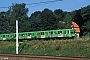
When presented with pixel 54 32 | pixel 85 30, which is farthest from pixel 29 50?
pixel 85 30

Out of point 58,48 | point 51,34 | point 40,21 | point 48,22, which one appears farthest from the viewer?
point 40,21

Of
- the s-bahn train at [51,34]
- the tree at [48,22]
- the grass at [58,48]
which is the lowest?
the grass at [58,48]

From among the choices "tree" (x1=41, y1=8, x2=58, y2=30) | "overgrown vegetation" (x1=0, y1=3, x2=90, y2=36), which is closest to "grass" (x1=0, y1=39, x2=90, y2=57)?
A: "overgrown vegetation" (x1=0, y1=3, x2=90, y2=36)

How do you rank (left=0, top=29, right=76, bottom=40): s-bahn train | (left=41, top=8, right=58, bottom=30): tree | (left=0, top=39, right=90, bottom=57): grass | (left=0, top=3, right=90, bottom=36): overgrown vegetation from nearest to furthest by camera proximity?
(left=0, top=39, right=90, bottom=57): grass < (left=0, top=29, right=76, bottom=40): s-bahn train < (left=0, top=3, right=90, bottom=36): overgrown vegetation < (left=41, top=8, right=58, bottom=30): tree

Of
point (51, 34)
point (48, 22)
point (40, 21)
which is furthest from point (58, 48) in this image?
point (40, 21)

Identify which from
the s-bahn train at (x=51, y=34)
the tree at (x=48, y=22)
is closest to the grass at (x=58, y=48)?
the s-bahn train at (x=51, y=34)

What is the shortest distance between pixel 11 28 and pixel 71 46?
57.0 m

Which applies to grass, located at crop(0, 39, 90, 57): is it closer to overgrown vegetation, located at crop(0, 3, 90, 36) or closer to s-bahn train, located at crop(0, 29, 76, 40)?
s-bahn train, located at crop(0, 29, 76, 40)

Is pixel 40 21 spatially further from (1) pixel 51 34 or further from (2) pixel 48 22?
(1) pixel 51 34

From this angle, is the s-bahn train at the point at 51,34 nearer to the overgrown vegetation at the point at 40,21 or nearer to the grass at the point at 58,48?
the grass at the point at 58,48

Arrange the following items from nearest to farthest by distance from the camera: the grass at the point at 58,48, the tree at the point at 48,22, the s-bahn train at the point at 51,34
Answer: the grass at the point at 58,48 → the s-bahn train at the point at 51,34 → the tree at the point at 48,22

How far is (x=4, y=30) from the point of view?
8600 cm

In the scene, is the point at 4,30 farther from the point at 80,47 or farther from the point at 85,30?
the point at 80,47

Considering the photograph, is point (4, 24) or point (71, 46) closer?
point (71, 46)
